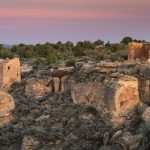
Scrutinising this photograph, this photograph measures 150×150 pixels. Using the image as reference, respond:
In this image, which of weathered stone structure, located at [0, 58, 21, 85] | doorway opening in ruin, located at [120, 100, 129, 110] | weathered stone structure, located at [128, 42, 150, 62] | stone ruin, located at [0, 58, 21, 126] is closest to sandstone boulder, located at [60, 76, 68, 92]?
stone ruin, located at [0, 58, 21, 126]

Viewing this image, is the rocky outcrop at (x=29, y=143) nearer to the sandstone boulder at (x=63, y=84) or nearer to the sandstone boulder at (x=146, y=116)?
the sandstone boulder at (x=63, y=84)

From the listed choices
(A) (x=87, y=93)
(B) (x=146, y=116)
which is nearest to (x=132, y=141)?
(B) (x=146, y=116)

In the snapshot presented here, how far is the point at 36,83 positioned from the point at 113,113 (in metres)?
7.65

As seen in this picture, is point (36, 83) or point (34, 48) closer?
point (36, 83)

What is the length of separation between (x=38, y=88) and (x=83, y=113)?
5.70 metres

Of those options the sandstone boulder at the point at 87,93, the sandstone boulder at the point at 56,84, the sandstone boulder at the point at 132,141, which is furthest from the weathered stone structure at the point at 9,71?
the sandstone boulder at the point at 132,141

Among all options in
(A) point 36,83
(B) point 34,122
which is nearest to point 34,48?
(A) point 36,83

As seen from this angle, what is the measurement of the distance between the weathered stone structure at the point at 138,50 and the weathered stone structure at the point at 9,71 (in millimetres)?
8024

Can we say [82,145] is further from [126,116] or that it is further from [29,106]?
[29,106]

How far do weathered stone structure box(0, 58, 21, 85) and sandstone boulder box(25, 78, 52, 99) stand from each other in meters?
1.97

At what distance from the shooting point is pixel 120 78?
135ft

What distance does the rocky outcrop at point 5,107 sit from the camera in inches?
1713

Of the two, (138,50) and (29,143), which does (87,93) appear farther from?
(138,50)

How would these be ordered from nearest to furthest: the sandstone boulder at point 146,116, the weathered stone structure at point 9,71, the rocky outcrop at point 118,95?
the sandstone boulder at point 146,116
the rocky outcrop at point 118,95
the weathered stone structure at point 9,71
